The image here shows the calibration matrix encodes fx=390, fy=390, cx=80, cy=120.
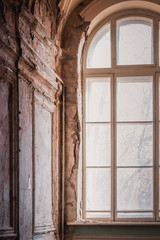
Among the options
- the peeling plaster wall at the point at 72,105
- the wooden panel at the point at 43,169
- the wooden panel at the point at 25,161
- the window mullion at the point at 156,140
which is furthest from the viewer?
the window mullion at the point at 156,140

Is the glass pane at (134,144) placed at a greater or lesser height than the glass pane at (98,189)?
greater

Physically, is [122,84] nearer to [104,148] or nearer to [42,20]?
[104,148]

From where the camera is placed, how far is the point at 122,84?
6102mm

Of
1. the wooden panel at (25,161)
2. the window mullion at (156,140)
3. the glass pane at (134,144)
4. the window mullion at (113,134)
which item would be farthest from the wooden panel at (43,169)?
the window mullion at (156,140)

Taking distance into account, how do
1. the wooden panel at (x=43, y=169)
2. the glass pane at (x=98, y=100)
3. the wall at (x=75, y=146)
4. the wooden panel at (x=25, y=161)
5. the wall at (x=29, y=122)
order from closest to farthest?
the wall at (x=29, y=122) < the wooden panel at (x=25, y=161) < the wooden panel at (x=43, y=169) < the wall at (x=75, y=146) < the glass pane at (x=98, y=100)

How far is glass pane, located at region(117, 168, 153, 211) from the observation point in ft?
19.2

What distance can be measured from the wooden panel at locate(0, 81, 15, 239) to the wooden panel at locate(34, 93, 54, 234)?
0.83 m

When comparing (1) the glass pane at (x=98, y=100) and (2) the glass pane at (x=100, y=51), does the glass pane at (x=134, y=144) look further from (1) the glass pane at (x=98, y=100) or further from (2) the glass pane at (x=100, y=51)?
(2) the glass pane at (x=100, y=51)

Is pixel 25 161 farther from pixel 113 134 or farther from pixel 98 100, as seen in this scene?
pixel 98 100

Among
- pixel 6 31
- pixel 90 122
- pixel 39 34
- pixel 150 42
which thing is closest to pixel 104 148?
pixel 90 122

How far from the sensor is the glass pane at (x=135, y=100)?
6008 mm

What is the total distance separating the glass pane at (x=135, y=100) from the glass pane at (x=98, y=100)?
0.19m

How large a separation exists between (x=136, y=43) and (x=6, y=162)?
345 cm

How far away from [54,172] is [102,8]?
258 cm
